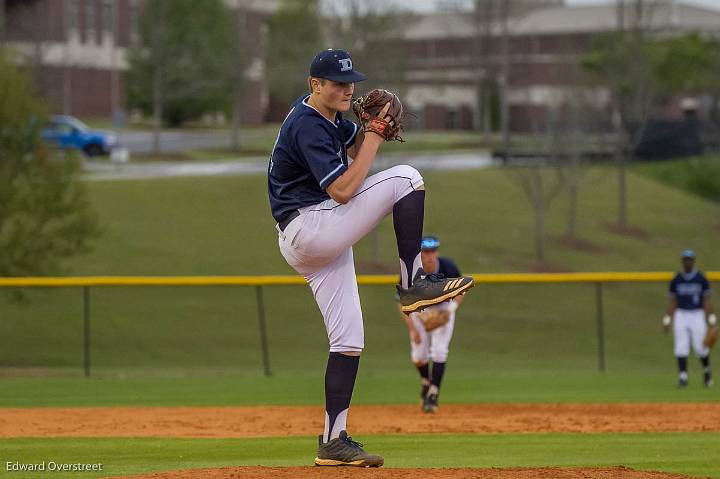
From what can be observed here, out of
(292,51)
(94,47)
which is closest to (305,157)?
(292,51)

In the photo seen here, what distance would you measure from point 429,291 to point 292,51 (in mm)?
54871

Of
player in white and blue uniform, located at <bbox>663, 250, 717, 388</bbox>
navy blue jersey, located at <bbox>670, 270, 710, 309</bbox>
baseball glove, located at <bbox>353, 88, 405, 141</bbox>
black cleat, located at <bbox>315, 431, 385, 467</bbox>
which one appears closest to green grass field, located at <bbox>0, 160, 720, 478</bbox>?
player in white and blue uniform, located at <bbox>663, 250, 717, 388</bbox>

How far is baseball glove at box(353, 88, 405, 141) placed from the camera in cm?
662

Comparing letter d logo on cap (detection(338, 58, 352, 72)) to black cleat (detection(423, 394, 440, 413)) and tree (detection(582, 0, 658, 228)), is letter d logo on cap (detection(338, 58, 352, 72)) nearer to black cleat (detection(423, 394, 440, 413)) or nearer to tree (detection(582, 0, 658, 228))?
black cleat (detection(423, 394, 440, 413))

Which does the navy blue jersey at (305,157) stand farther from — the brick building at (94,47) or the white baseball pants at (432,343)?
the brick building at (94,47)

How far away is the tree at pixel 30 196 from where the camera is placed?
21312mm

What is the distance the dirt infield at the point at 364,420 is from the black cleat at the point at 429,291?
483cm

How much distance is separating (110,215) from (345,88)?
2829cm

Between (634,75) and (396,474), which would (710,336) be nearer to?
(396,474)

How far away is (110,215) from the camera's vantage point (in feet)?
112

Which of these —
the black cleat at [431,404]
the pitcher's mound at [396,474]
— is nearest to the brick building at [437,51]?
the black cleat at [431,404]

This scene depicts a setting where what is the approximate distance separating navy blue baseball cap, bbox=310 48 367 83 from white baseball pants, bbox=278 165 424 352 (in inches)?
20.8

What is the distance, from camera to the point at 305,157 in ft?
21.3

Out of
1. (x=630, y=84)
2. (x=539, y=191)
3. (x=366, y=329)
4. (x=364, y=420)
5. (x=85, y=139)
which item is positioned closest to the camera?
(x=364, y=420)
